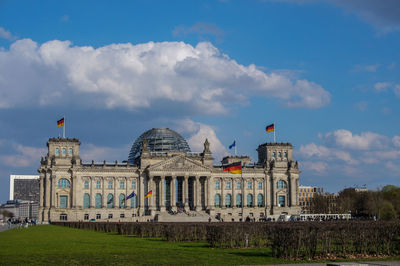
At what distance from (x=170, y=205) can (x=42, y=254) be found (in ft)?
349

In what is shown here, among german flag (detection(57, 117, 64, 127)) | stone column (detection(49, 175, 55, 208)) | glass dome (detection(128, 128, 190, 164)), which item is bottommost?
stone column (detection(49, 175, 55, 208))

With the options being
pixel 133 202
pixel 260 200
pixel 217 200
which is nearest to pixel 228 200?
pixel 217 200

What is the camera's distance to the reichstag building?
137750mm

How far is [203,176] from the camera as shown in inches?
5709

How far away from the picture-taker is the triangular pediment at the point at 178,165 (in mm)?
141375

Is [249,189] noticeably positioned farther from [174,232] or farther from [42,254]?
[42,254]

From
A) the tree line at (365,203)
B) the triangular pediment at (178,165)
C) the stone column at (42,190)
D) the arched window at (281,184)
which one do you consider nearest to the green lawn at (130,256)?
the triangular pediment at (178,165)

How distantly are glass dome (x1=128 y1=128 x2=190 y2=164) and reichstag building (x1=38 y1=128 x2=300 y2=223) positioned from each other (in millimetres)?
315

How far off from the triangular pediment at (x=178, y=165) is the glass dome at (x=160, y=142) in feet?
43.7

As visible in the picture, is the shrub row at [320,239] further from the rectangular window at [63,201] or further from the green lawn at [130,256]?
the rectangular window at [63,201]

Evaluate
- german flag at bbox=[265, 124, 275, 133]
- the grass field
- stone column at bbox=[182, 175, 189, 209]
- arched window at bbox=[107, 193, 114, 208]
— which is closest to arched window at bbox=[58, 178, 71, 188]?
arched window at bbox=[107, 193, 114, 208]

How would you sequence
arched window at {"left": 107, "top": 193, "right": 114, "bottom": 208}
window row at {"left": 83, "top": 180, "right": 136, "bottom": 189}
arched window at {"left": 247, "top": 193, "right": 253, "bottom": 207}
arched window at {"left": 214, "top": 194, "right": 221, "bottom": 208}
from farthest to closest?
arched window at {"left": 247, "top": 193, "right": 253, "bottom": 207}, arched window at {"left": 214, "top": 194, "right": 221, "bottom": 208}, arched window at {"left": 107, "top": 193, "right": 114, "bottom": 208}, window row at {"left": 83, "top": 180, "right": 136, "bottom": 189}

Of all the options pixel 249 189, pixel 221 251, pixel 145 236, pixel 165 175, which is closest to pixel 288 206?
pixel 249 189

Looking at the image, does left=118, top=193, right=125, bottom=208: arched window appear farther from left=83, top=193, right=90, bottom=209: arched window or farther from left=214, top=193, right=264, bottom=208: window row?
left=214, top=193, right=264, bottom=208: window row
